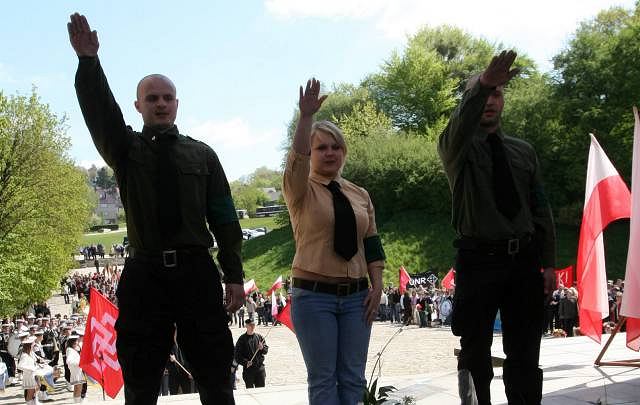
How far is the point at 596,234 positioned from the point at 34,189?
33581mm

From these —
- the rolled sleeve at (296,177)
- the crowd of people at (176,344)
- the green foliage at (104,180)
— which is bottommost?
the crowd of people at (176,344)

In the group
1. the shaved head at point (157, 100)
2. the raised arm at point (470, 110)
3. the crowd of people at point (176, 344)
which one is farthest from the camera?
the crowd of people at point (176, 344)

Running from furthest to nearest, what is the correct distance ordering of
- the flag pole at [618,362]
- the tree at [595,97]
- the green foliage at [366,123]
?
the green foliage at [366,123] → the tree at [595,97] → the flag pole at [618,362]

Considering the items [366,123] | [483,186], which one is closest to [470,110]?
[483,186]

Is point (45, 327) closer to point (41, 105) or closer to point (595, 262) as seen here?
point (41, 105)

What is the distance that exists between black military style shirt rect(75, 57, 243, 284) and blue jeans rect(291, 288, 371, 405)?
1.81 feet

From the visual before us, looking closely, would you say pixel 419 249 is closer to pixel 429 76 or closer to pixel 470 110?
pixel 429 76

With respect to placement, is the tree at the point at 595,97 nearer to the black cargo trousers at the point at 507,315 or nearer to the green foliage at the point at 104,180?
the black cargo trousers at the point at 507,315

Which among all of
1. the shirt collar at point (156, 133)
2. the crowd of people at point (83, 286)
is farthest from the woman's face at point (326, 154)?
the crowd of people at point (83, 286)

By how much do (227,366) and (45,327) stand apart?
22111 millimetres

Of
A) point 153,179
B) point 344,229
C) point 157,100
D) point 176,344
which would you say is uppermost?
point 157,100

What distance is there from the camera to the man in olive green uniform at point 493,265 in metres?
3.95

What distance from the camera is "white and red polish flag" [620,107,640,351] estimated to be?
5.66 meters

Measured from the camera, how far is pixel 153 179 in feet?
11.8
